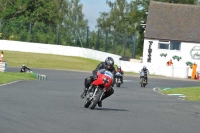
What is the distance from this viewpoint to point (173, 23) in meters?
67.7

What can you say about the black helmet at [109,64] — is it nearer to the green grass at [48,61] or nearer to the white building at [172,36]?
the green grass at [48,61]

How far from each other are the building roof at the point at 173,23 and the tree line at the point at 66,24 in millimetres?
3205

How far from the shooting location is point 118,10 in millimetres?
127562

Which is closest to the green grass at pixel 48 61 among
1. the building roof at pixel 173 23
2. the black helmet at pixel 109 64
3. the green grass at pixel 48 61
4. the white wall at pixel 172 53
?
the green grass at pixel 48 61

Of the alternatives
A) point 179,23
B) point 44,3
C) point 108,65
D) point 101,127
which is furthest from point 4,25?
point 101,127

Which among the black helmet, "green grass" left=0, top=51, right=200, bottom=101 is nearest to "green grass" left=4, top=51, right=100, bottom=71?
"green grass" left=0, top=51, right=200, bottom=101

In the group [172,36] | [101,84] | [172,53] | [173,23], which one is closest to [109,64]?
[101,84]

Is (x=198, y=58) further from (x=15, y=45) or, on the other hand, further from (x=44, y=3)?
(x=44, y=3)

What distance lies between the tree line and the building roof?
3.21 metres

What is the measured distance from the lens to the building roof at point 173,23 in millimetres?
66250

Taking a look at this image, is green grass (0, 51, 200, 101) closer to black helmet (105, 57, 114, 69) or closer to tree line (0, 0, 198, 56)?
tree line (0, 0, 198, 56)

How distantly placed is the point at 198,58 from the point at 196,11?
6281mm

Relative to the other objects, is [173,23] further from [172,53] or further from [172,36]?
[172,53]

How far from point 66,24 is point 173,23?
49.3ft
